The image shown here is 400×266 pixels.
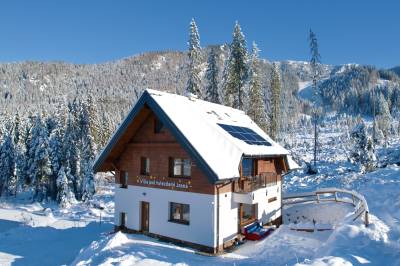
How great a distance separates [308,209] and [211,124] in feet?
33.6

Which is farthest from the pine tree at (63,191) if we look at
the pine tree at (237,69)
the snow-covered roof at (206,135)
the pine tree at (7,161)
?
the snow-covered roof at (206,135)

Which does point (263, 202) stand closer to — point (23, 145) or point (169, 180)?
point (169, 180)

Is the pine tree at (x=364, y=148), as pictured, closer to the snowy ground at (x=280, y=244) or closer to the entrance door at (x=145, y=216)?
the snowy ground at (x=280, y=244)

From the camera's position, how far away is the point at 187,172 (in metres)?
17.9

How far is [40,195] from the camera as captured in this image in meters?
51.8

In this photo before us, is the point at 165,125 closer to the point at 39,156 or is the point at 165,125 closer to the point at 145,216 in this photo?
the point at 145,216

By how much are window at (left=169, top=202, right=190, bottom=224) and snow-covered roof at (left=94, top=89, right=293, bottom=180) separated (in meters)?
3.34

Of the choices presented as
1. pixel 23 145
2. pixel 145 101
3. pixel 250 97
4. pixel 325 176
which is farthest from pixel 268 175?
pixel 23 145

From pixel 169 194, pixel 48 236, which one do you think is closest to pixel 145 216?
pixel 169 194

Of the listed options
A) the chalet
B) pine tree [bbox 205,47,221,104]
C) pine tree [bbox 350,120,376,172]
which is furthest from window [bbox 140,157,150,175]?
pine tree [bbox 350,120,376,172]

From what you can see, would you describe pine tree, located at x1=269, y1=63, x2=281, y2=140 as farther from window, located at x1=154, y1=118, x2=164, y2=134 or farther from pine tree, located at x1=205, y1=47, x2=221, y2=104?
window, located at x1=154, y1=118, x2=164, y2=134

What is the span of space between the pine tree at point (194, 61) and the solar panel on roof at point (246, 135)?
800 inches

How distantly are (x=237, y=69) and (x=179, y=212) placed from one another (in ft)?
90.5

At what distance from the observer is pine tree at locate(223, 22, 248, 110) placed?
137 feet
